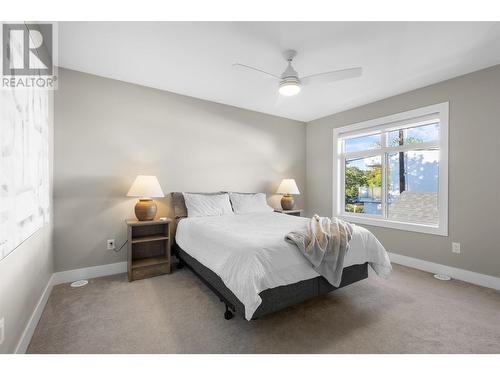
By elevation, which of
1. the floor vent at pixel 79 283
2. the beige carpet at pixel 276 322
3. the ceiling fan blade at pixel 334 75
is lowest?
the beige carpet at pixel 276 322

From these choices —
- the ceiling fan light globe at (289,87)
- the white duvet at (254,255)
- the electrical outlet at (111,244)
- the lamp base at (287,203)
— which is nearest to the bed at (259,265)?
the white duvet at (254,255)

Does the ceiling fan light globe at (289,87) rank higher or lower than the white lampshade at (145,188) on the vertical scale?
higher

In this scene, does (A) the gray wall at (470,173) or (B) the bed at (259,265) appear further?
(A) the gray wall at (470,173)

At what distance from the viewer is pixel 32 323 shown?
1.75 meters

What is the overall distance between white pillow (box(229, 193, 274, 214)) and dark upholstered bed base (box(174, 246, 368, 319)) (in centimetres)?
129

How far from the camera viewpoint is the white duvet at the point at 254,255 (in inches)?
64.9

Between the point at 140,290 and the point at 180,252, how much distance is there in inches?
26.1

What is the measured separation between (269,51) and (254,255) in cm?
201

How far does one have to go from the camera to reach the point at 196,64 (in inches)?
104

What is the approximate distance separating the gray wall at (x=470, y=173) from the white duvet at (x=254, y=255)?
130 cm

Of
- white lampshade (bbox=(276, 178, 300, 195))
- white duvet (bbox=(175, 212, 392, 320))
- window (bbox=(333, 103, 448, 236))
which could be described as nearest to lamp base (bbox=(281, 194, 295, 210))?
white lampshade (bbox=(276, 178, 300, 195))

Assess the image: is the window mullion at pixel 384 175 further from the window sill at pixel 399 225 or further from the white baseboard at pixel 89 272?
the white baseboard at pixel 89 272

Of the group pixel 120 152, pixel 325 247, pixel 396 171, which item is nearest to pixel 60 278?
pixel 120 152
